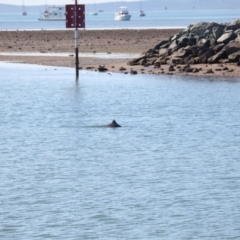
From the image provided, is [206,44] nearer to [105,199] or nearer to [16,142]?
[16,142]

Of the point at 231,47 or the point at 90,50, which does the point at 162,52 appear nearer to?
the point at 231,47

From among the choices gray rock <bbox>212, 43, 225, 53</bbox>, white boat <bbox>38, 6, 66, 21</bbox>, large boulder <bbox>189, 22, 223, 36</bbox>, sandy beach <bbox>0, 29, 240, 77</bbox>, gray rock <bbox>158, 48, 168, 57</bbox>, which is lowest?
white boat <bbox>38, 6, 66, 21</bbox>

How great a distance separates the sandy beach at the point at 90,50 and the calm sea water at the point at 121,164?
8.40 m

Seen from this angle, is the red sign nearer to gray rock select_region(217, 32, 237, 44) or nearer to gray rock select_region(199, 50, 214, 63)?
gray rock select_region(199, 50, 214, 63)

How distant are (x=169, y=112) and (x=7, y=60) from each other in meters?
25.9

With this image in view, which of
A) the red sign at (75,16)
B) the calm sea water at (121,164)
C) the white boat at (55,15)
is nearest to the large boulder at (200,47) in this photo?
the red sign at (75,16)

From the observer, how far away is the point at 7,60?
5434 centimetres

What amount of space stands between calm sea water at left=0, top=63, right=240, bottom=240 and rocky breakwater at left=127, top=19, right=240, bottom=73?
6980 millimetres

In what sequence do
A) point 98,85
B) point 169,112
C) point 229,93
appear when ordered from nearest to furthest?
point 169,112, point 229,93, point 98,85

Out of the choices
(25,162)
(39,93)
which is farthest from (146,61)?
(25,162)

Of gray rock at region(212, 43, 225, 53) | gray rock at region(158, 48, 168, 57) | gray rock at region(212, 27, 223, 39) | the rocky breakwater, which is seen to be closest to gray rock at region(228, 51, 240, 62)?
the rocky breakwater

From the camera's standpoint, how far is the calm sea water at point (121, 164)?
1595cm

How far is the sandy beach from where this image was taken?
148 ft

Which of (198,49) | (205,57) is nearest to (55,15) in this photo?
(198,49)
